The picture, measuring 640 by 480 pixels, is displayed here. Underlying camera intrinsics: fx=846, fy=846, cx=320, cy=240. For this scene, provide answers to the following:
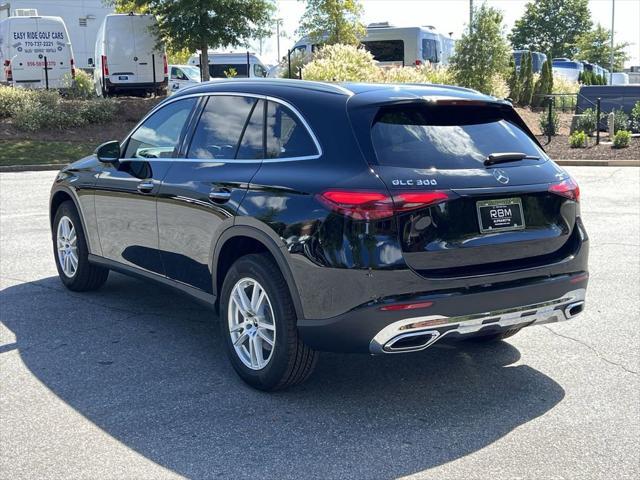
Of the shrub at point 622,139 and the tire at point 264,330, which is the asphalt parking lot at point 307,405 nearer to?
the tire at point 264,330

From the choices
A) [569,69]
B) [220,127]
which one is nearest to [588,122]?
[220,127]

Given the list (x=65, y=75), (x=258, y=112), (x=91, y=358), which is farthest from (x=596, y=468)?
(x=65, y=75)

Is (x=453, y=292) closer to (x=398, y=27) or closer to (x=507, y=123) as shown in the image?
(x=507, y=123)

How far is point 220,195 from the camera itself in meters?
4.96

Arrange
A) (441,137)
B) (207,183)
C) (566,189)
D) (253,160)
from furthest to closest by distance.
Result: 1. (207,183)
2. (253,160)
3. (566,189)
4. (441,137)

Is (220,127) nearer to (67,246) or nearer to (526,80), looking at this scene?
(67,246)

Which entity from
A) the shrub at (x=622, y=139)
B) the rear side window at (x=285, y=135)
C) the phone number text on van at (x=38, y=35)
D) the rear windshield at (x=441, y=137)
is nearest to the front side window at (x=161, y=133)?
the rear side window at (x=285, y=135)

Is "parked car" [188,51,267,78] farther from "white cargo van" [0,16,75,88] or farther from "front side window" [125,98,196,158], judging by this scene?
"front side window" [125,98,196,158]

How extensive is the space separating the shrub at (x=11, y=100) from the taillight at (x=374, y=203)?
20278 mm

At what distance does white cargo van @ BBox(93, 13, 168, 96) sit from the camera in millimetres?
26047

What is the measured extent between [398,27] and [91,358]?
30932mm

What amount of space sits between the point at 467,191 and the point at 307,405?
4.75ft

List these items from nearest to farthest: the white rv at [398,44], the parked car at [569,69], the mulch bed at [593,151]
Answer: the mulch bed at [593,151], the white rv at [398,44], the parked car at [569,69]

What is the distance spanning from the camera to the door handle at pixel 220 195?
4.91m
